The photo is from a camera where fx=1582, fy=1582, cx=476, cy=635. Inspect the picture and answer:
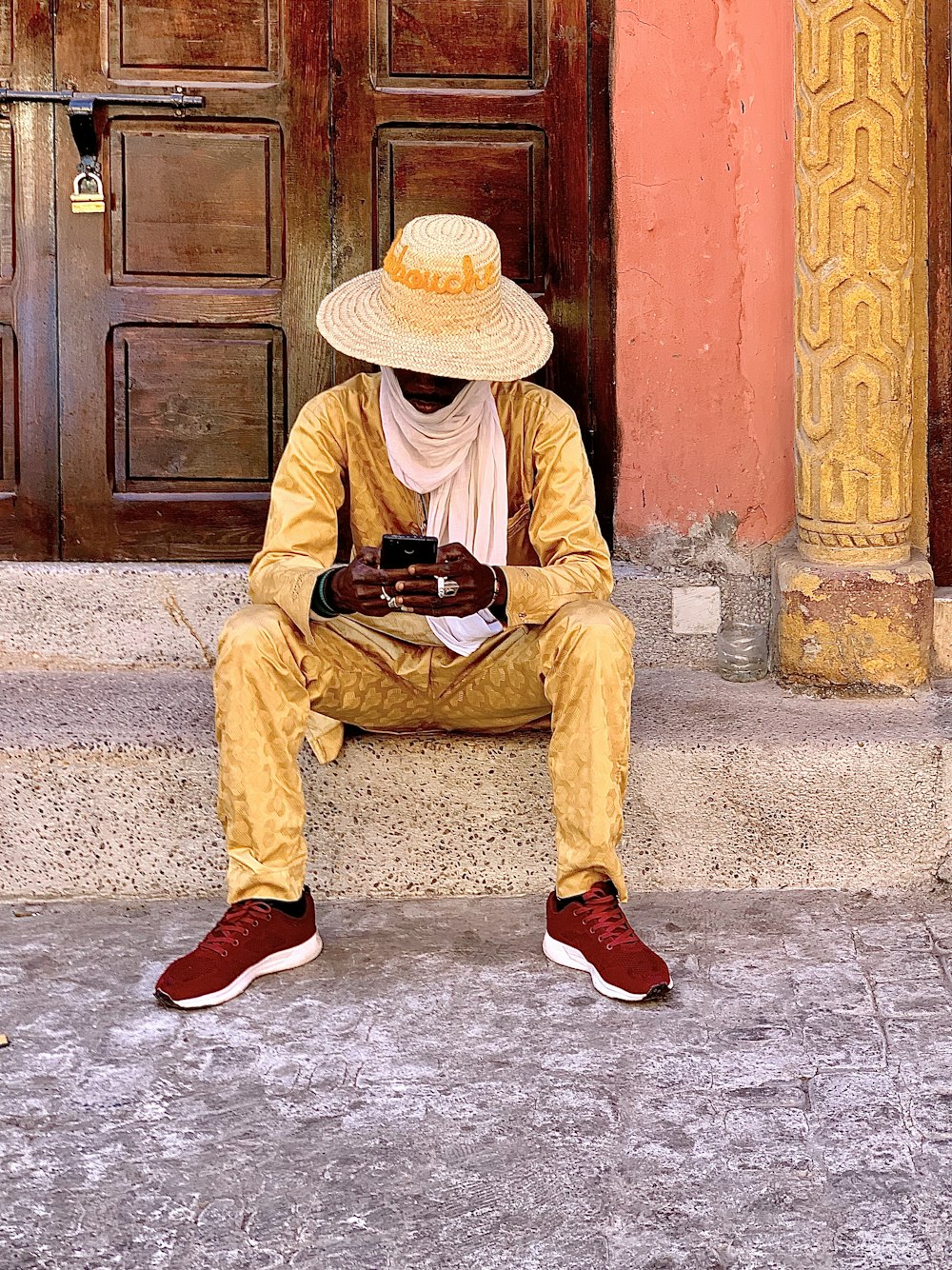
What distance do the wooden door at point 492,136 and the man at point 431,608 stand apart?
3.34 feet

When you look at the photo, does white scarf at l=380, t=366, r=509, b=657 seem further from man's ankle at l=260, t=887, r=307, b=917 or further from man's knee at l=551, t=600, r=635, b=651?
man's ankle at l=260, t=887, r=307, b=917

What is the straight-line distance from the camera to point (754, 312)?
4.44 m

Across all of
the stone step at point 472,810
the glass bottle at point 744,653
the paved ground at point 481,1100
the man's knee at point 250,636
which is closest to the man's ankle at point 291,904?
the paved ground at point 481,1100

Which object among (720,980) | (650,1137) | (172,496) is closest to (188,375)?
(172,496)

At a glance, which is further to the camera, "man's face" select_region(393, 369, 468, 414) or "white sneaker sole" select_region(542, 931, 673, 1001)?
"man's face" select_region(393, 369, 468, 414)

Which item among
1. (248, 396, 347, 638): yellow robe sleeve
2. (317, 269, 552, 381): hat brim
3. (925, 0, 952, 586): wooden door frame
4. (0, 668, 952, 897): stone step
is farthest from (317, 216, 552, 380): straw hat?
(925, 0, 952, 586): wooden door frame

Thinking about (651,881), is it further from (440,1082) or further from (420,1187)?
(420,1187)

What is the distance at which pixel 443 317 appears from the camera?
3.42 m

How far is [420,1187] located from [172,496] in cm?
267

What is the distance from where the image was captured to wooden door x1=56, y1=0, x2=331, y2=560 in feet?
15.0

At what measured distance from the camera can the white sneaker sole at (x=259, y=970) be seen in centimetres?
316

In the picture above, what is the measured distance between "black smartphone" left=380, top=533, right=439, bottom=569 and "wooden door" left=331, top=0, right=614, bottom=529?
5.19 ft

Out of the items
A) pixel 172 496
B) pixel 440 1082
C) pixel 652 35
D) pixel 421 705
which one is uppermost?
pixel 652 35

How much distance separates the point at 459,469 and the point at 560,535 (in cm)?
29
